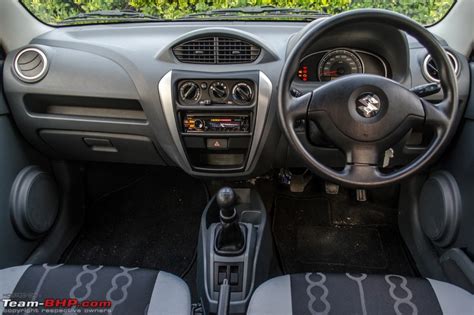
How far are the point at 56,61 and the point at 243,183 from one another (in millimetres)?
982

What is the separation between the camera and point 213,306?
4.66 ft

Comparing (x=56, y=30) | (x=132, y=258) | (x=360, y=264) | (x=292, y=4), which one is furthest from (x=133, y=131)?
(x=360, y=264)

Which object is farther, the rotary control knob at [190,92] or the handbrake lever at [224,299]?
the rotary control knob at [190,92]

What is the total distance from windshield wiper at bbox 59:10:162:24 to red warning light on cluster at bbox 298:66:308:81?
715 millimetres

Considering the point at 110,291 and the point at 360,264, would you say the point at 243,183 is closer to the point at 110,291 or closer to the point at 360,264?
the point at 360,264

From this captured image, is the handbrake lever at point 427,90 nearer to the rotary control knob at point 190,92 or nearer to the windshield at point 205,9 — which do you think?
the windshield at point 205,9

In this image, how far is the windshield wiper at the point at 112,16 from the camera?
1774 millimetres

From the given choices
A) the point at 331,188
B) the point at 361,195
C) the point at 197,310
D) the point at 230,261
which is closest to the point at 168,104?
the point at 230,261

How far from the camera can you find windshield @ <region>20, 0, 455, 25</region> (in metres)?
1.69

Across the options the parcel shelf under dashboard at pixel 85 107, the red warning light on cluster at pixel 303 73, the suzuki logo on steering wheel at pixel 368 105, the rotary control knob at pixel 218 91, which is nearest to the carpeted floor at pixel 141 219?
the parcel shelf under dashboard at pixel 85 107

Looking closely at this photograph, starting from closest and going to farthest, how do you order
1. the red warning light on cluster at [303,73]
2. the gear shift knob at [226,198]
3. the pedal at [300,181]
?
the gear shift knob at [226,198]
the red warning light on cluster at [303,73]
the pedal at [300,181]

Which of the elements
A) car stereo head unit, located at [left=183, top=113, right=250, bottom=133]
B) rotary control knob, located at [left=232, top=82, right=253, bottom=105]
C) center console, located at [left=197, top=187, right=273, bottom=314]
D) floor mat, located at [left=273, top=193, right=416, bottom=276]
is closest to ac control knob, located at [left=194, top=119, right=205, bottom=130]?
car stereo head unit, located at [left=183, top=113, right=250, bottom=133]

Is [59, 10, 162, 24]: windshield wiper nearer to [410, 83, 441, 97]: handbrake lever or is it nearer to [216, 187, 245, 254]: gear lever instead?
[216, 187, 245, 254]: gear lever

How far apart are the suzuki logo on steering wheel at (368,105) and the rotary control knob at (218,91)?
51 cm
